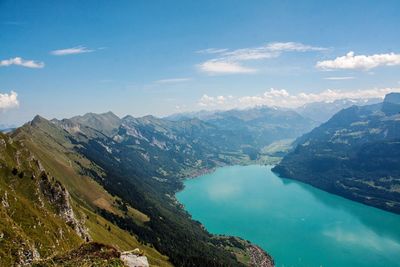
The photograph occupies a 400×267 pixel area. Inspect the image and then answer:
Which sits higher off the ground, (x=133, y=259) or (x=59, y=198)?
(x=133, y=259)

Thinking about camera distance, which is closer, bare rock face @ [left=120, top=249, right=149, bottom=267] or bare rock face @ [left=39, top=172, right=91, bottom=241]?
bare rock face @ [left=120, top=249, right=149, bottom=267]

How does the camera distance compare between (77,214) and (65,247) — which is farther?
(77,214)

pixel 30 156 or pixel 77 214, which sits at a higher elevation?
pixel 30 156

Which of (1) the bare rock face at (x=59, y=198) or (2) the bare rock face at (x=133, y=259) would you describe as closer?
(2) the bare rock face at (x=133, y=259)

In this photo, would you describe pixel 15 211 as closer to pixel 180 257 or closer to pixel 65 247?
pixel 65 247

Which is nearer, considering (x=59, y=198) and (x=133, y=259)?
(x=133, y=259)

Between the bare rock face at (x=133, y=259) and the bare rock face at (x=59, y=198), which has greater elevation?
the bare rock face at (x=133, y=259)

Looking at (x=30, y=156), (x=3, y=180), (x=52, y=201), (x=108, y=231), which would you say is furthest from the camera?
(x=108, y=231)

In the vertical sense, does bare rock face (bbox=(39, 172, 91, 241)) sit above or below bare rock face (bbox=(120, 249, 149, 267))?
below

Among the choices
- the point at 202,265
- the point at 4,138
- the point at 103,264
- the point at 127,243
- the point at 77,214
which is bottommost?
the point at 202,265

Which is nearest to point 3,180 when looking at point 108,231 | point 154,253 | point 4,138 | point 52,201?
point 52,201

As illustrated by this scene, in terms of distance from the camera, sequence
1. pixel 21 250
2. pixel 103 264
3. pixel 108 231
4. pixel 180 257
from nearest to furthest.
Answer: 1. pixel 103 264
2. pixel 21 250
3. pixel 108 231
4. pixel 180 257
